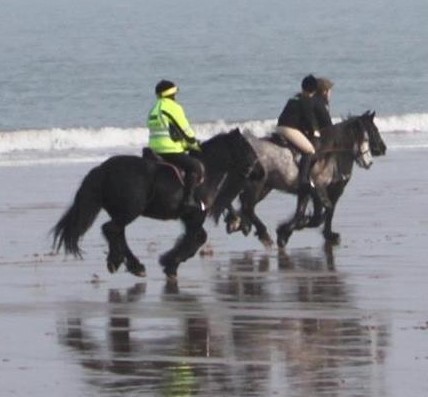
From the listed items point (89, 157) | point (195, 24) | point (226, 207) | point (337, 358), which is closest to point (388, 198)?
point (226, 207)

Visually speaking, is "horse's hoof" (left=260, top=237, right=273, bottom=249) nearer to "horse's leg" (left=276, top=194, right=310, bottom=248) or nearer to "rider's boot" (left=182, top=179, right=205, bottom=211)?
"horse's leg" (left=276, top=194, right=310, bottom=248)

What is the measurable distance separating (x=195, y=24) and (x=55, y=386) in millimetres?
120309

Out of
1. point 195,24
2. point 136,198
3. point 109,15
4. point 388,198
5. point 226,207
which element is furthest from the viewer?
point 109,15

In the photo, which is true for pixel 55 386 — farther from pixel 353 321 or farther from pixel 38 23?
pixel 38 23

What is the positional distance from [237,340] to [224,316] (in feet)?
4.32

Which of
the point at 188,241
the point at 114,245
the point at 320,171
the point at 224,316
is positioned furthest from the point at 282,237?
the point at 224,316

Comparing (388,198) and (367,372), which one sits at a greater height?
(388,198)

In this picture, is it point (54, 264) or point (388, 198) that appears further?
point (388, 198)

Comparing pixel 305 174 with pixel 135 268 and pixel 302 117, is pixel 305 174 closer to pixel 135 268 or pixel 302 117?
pixel 302 117

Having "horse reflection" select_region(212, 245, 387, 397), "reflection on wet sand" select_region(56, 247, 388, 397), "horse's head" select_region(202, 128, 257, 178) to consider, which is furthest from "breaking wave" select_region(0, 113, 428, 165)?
"reflection on wet sand" select_region(56, 247, 388, 397)

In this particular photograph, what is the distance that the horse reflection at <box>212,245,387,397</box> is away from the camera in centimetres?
1268

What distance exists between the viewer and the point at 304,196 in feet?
73.4

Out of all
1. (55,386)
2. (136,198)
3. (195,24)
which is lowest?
(55,386)

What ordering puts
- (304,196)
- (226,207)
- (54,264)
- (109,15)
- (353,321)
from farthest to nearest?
1. (109,15)
2. (304,196)
3. (226,207)
4. (54,264)
5. (353,321)
